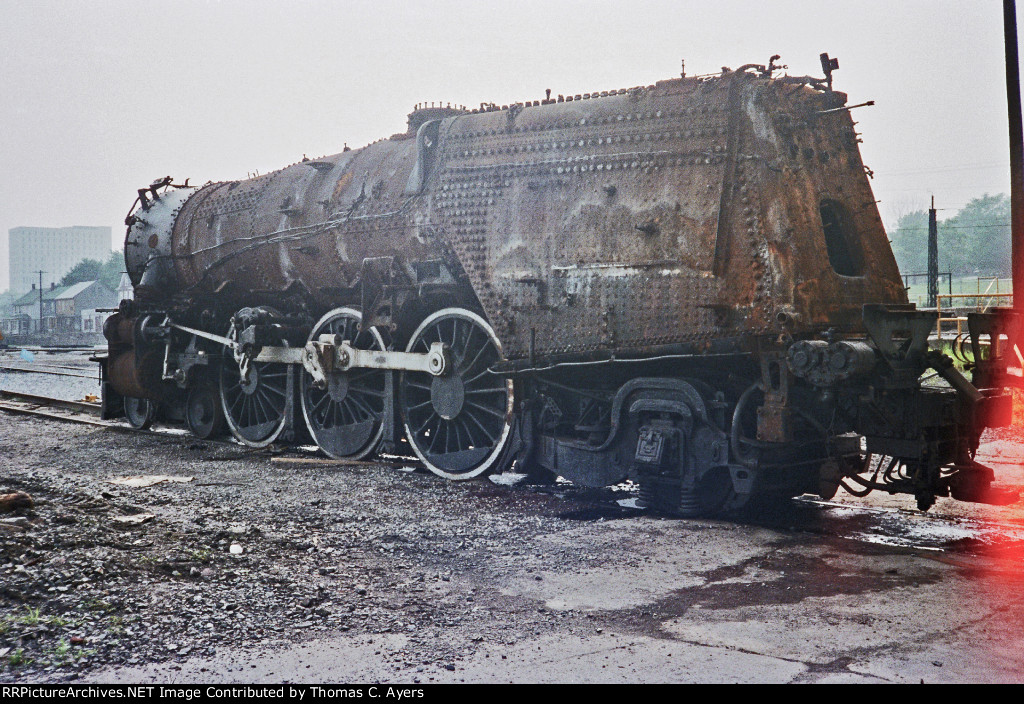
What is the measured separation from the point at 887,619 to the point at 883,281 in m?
3.50

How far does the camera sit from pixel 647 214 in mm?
6723

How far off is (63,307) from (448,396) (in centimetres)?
7909

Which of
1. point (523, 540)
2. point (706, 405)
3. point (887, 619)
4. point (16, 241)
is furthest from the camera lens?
point (16, 241)

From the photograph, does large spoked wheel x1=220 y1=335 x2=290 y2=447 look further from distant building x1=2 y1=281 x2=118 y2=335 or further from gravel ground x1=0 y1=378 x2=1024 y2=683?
distant building x1=2 y1=281 x2=118 y2=335

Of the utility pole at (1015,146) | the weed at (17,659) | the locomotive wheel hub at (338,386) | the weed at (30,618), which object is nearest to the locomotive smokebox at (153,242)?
the locomotive wheel hub at (338,386)

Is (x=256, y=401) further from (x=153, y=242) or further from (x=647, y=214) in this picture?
(x=647, y=214)

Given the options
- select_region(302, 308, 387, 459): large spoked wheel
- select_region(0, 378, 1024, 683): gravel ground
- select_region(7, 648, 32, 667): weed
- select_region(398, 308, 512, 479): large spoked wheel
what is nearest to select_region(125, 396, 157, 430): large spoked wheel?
select_region(302, 308, 387, 459): large spoked wheel

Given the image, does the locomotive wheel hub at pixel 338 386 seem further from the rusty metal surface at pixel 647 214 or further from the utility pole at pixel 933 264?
the utility pole at pixel 933 264

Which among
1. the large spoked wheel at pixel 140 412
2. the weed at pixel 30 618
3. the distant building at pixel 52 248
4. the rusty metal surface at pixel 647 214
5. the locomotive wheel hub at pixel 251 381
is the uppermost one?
the distant building at pixel 52 248

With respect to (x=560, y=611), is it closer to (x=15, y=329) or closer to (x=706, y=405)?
(x=706, y=405)

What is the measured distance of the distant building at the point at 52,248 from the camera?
178 metres

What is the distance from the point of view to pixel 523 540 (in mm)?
5750

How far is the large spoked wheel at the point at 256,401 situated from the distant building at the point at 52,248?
182 meters
